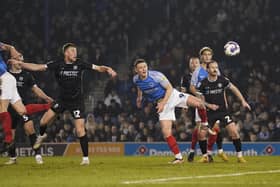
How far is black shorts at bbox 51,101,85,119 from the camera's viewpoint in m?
15.4

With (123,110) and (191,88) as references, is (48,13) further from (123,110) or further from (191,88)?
(191,88)

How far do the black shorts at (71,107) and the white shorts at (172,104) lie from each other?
1.66 meters

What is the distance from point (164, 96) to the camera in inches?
616

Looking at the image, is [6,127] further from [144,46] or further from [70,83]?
[144,46]

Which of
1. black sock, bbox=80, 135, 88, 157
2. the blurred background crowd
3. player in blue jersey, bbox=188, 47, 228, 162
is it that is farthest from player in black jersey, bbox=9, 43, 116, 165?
the blurred background crowd

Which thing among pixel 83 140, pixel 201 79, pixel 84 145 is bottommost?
pixel 84 145

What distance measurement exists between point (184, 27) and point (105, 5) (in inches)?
167

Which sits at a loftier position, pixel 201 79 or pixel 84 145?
pixel 201 79

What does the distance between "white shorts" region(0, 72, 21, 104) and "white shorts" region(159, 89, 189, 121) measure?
3.02 metres

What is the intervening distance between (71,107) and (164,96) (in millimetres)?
1931

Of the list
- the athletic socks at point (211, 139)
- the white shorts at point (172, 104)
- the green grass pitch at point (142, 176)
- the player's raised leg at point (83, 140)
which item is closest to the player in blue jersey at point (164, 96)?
the white shorts at point (172, 104)

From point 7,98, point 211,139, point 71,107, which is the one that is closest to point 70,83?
point 71,107

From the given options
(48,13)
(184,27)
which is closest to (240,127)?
(184,27)

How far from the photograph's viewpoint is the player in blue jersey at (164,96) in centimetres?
1549
